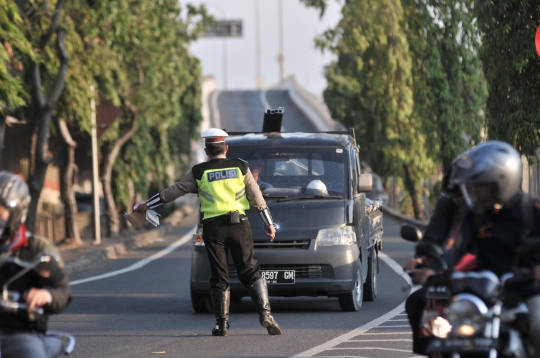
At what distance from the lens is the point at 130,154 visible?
108ft

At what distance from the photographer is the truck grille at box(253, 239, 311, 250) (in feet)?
41.1

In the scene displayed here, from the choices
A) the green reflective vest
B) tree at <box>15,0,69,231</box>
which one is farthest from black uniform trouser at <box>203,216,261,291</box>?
tree at <box>15,0,69,231</box>

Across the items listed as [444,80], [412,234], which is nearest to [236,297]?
[412,234]

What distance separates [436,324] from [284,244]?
23.5 ft

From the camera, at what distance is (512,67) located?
16.2 metres

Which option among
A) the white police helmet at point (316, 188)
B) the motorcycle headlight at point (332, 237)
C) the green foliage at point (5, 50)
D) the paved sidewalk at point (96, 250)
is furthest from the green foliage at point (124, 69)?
the motorcycle headlight at point (332, 237)

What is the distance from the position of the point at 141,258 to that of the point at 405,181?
1718 centimetres

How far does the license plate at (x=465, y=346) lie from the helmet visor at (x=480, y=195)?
31.5 inches

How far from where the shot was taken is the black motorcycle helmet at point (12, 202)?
211 inches

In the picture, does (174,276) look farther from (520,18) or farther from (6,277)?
(6,277)

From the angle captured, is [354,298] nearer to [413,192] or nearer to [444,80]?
[444,80]

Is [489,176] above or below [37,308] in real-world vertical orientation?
above

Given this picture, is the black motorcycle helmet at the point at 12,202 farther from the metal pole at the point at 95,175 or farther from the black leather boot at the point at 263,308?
the metal pole at the point at 95,175

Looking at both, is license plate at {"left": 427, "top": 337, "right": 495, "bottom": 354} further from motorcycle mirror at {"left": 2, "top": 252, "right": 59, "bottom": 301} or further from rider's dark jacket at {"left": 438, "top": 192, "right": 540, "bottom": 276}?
motorcycle mirror at {"left": 2, "top": 252, "right": 59, "bottom": 301}
